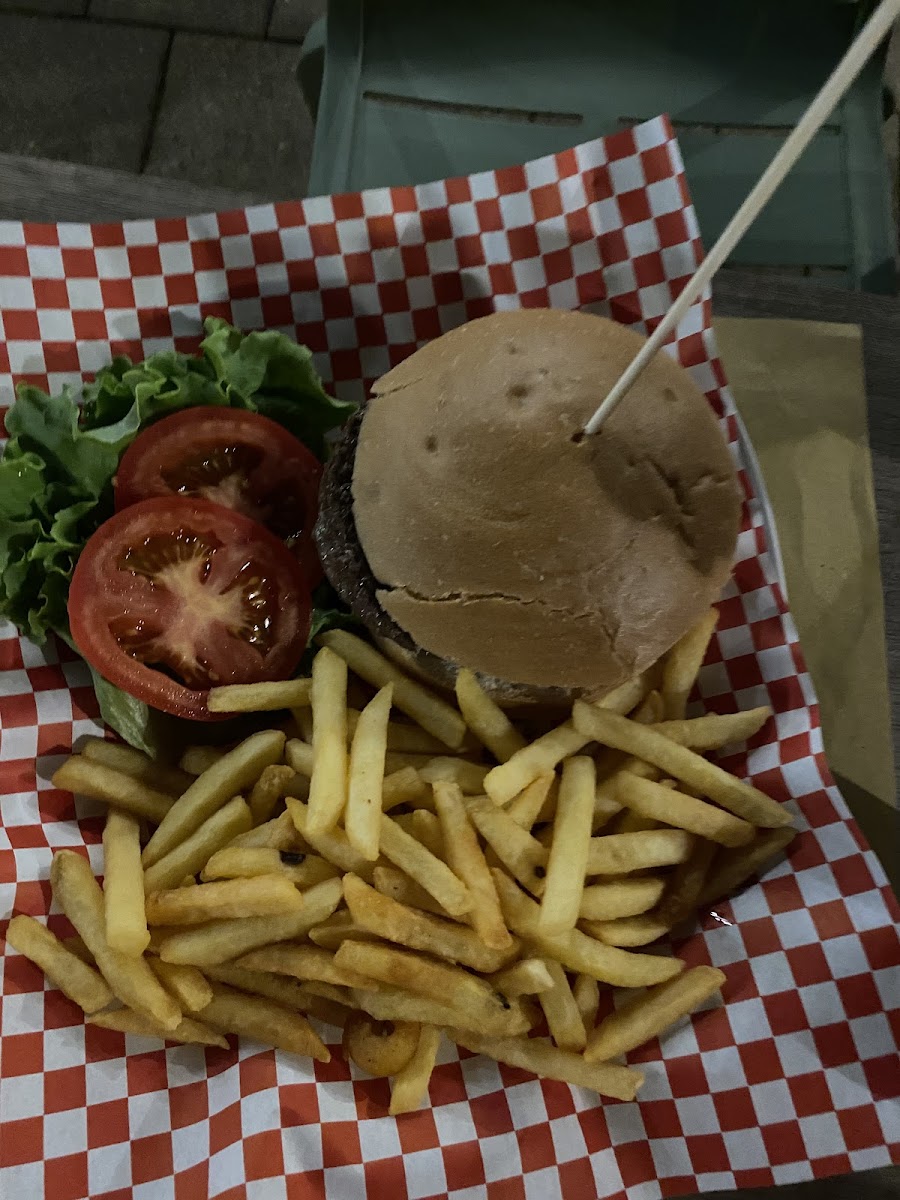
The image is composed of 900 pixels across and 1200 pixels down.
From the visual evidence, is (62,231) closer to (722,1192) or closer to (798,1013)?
(798,1013)

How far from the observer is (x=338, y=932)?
1594 mm

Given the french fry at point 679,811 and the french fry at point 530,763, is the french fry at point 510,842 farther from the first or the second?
the french fry at point 679,811

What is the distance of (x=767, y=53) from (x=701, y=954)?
2.27 metres

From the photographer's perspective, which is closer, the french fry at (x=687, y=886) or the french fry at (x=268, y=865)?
the french fry at (x=268, y=865)

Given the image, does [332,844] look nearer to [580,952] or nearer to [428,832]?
[428,832]

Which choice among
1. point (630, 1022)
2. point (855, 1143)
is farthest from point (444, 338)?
point (855, 1143)

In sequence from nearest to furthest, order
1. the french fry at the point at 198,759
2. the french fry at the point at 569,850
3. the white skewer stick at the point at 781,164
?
the white skewer stick at the point at 781,164
the french fry at the point at 569,850
the french fry at the point at 198,759

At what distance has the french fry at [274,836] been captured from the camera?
1.65 m

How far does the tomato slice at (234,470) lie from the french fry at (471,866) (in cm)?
67

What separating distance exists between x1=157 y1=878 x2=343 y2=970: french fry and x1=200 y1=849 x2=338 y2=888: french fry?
2.0 inches

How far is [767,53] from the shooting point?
248cm

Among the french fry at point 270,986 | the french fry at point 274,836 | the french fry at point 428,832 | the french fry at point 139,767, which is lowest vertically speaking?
the french fry at point 270,986

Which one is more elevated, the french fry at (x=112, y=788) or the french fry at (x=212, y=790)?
the french fry at (x=212, y=790)

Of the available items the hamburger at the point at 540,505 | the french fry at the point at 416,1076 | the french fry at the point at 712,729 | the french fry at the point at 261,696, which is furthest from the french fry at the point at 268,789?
the french fry at the point at 712,729
